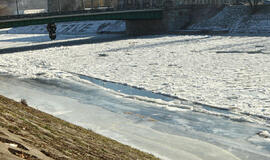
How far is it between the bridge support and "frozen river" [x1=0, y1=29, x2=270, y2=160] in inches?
1136

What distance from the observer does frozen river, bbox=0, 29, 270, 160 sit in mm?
13380

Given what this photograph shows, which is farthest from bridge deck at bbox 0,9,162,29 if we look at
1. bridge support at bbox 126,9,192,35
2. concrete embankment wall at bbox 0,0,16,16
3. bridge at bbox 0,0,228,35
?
concrete embankment wall at bbox 0,0,16,16

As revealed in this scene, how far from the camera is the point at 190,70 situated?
2783 cm

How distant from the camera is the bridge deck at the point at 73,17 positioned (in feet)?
164

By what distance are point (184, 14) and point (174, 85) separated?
46529 mm

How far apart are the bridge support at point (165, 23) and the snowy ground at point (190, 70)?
21.3 metres

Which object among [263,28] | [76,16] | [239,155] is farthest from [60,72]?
[263,28]

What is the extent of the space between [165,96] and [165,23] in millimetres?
46996

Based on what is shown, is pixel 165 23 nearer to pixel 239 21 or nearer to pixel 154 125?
pixel 239 21

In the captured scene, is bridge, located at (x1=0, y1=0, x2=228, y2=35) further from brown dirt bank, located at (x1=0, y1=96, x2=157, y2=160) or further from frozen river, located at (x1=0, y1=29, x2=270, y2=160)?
brown dirt bank, located at (x1=0, y1=96, x2=157, y2=160)

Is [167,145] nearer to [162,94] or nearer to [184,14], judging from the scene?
[162,94]

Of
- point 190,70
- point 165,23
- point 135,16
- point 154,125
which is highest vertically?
point 135,16

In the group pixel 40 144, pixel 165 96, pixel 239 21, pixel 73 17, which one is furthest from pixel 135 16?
pixel 40 144

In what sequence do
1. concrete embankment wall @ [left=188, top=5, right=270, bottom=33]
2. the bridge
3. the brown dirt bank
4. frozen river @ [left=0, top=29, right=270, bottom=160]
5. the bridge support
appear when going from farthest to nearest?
the bridge support, concrete embankment wall @ [left=188, top=5, right=270, bottom=33], the bridge, frozen river @ [left=0, top=29, right=270, bottom=160], the brown dirt bank
